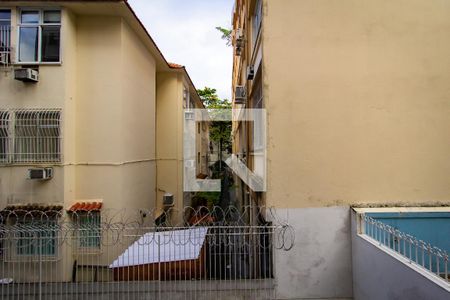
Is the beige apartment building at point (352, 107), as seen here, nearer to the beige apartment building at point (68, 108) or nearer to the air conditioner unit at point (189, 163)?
the beige apartment building at point (68, 108)

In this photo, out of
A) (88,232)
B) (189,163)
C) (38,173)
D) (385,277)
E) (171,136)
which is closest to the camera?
(385,277)

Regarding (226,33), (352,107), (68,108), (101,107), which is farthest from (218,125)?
(352,107)

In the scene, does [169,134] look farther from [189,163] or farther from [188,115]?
[189,163]

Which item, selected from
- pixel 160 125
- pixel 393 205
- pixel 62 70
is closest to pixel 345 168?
pixel 393 205

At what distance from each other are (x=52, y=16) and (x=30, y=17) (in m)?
0.58

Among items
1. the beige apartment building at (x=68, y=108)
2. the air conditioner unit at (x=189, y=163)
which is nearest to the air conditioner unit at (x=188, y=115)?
the air conditioner unit at (x=189, y=163)

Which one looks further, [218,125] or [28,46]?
[218,125]

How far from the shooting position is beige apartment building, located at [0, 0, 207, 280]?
809 cm

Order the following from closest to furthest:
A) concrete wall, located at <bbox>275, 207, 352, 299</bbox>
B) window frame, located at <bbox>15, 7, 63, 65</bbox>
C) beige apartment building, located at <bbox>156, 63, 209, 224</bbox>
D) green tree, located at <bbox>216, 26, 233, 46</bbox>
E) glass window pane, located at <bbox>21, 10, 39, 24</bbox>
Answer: concrete wall, located at <bbox>275, 207, 352, 299</bbox> < window frame, located at <bbox>15, 7, 63, 65</bbox> < glass window pane, located at <bbox>21, 10, 39, 24</bbox> < beige apartment building, located at <bbox>156, 63, 209, 224</bbox> < green tree, located at <bbox>216, 26, 233, 46</bbox>

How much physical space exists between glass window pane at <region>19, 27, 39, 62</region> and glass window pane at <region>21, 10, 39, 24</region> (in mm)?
196

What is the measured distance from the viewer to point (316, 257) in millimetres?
6543

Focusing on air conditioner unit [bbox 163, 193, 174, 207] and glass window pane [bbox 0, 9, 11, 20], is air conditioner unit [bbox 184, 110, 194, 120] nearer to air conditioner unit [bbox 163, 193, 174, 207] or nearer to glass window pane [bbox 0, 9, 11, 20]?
air conditioner unit [bbox 163, 193, 174, 207]

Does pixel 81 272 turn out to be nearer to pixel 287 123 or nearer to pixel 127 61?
pixel 127 61

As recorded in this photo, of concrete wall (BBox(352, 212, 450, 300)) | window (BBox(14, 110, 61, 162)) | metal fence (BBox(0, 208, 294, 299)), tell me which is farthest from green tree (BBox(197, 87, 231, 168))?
concrete wall (BBox(352, 212, 450, 300))
